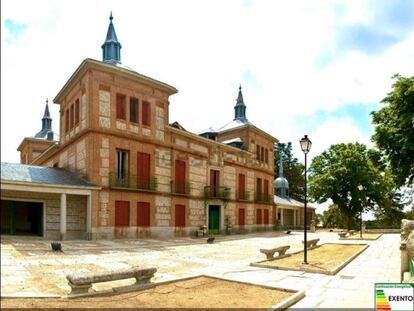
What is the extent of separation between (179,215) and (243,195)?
365 inches

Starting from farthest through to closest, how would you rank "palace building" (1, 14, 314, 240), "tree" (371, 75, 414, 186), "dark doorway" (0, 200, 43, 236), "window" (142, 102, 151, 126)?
"window" (142, 102, 151, 126)
"palace building" (1, 14, 314, 240)
"dark doorway" (0, 200, 43, 236)
"tree" (371, 75, 414, 186)

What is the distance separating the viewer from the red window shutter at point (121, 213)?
73.5ft

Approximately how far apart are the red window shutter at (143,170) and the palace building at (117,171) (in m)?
0.06

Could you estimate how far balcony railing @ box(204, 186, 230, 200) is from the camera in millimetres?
29438

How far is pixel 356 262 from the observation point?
1399 centimetres

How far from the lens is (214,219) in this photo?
30.8m

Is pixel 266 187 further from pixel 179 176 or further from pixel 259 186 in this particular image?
pixel 179 176

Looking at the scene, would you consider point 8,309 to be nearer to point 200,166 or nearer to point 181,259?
point 181,259

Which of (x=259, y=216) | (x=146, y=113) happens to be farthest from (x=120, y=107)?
(x=259, y=216)

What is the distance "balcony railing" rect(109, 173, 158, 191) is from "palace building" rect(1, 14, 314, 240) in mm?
58

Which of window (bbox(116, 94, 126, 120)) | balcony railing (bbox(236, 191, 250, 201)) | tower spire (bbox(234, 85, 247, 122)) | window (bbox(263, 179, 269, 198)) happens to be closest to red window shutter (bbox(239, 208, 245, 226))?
balcony railing (bbox(236, 191, 250, 201))

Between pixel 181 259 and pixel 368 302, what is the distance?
761 cm

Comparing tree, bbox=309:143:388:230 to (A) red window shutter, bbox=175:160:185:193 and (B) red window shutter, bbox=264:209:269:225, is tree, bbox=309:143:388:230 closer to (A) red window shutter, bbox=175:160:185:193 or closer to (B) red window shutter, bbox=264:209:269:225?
(B) red window shutter, bbox=264:209:269:225

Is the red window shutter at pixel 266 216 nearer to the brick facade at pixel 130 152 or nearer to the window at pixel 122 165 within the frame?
the brick facade at pixel 130 152
